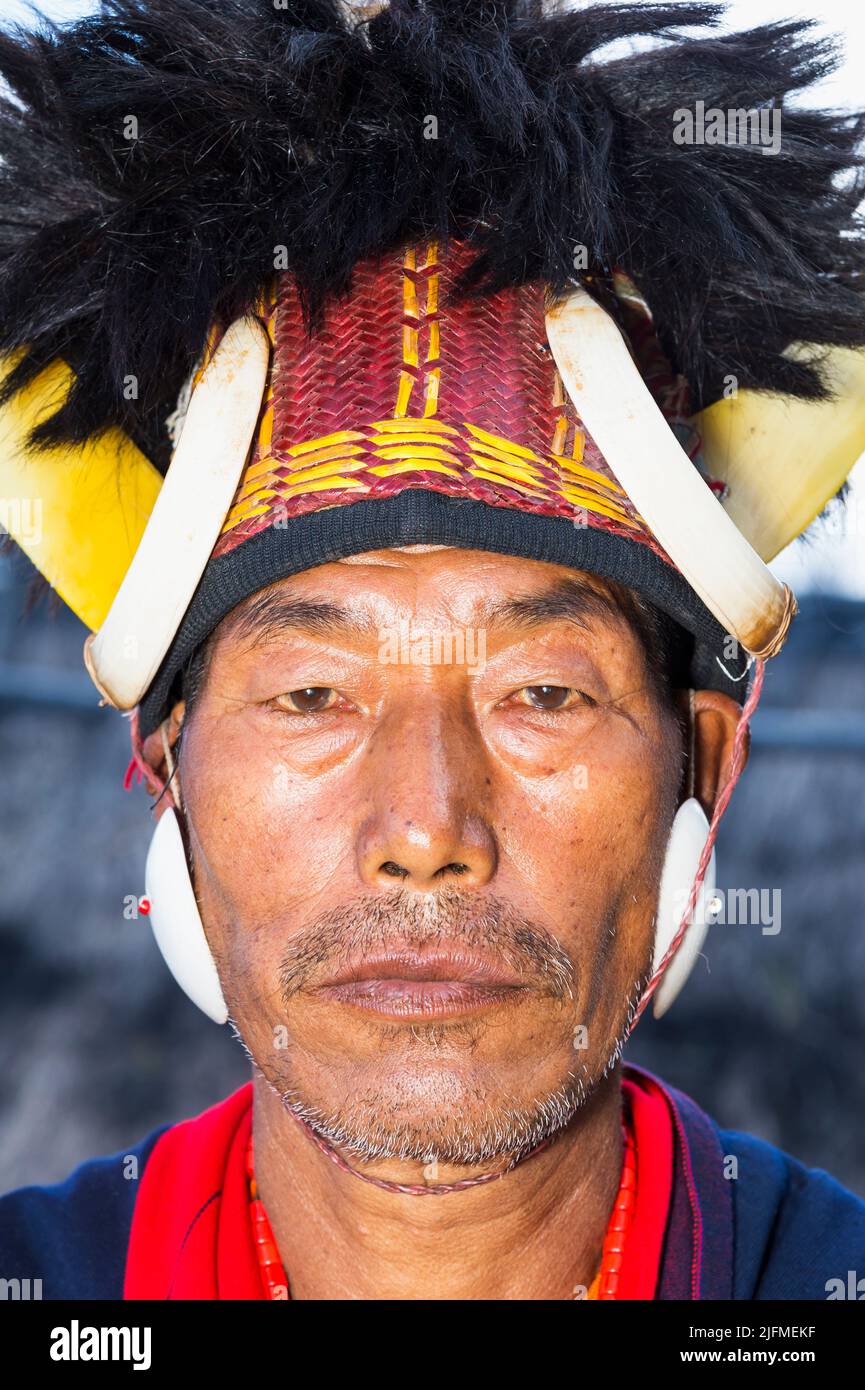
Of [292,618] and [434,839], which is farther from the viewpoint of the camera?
[292,618]

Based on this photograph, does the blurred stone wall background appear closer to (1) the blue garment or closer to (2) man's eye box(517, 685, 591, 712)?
(1) the blue garment

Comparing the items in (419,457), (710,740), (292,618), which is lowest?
(710,740)

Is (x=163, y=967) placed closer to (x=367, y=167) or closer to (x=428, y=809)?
(x=428, y=809)

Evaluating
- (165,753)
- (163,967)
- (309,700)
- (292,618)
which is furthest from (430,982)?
(163,967)

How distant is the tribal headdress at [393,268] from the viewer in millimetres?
2189

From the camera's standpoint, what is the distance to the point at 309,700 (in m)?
2.27

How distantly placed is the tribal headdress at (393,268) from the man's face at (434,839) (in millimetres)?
102

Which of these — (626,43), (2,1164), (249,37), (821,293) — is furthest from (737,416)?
(2,1164)

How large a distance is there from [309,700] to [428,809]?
0.97ft

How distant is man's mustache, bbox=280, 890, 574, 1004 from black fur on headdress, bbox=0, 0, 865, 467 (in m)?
0.86

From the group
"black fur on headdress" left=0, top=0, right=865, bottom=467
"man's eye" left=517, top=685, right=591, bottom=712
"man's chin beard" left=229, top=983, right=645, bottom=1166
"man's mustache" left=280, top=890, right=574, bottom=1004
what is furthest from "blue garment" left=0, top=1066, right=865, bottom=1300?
"black fur on headdress" left=0, top=0, right=865, bottom=467

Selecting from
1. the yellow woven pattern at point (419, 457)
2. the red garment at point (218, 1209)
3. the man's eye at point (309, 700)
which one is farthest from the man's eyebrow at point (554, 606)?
the red garment at point (218, 1209)

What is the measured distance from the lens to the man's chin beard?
2141 millimetres
